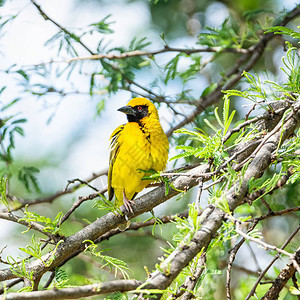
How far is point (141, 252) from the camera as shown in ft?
19.3

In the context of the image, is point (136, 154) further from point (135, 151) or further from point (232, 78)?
point (232, 78)

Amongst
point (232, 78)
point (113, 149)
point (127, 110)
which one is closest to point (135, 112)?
point (127, 110)

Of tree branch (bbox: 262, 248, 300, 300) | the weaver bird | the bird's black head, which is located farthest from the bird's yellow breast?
tree branch (bbox: 262, 248, 300, 300)

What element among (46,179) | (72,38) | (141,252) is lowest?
(141,252)

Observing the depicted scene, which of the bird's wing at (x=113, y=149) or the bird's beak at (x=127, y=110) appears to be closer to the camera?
the bird's wing at (x=113, y=149)

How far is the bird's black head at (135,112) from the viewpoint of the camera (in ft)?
14.4

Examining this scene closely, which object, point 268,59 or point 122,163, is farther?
point 268,59

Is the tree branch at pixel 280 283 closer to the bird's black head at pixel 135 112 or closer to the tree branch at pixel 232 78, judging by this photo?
the tree branch at pixel 232 78

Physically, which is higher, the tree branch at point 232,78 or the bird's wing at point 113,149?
the tree branch at point 232,78

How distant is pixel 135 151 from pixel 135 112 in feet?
2.15

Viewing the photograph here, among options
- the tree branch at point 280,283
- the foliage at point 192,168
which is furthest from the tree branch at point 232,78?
the tree branch at point 280,283

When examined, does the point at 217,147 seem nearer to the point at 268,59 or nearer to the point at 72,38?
the point at 72,38

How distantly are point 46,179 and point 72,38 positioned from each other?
3.43m

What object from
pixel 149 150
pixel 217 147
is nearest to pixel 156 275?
pixel 217 147
